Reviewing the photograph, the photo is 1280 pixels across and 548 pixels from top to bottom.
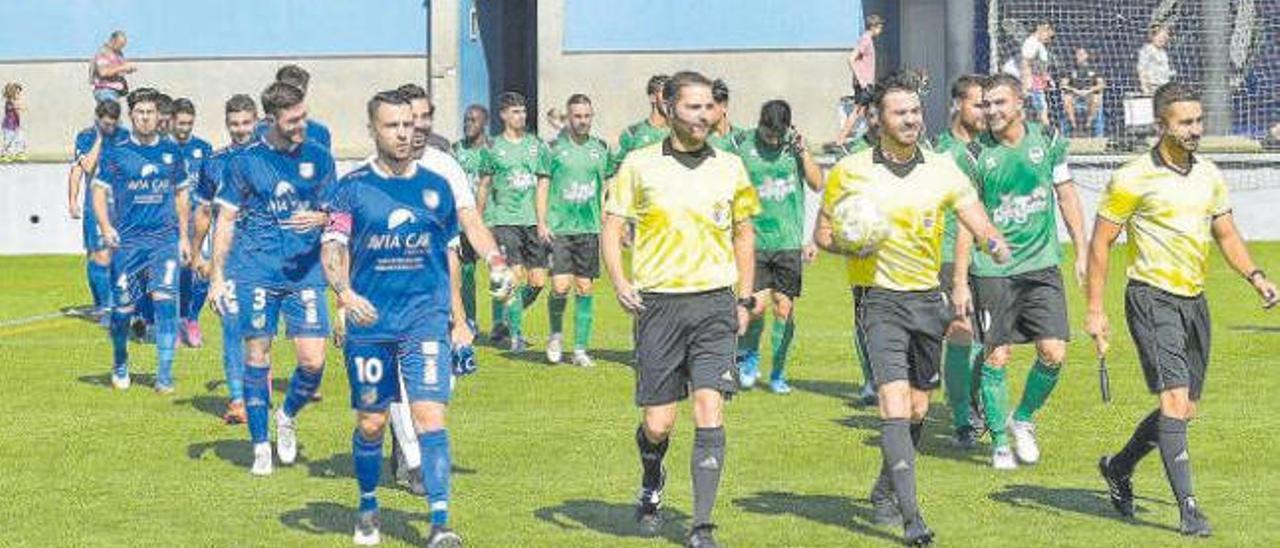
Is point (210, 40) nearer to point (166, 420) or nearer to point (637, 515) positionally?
point (166, 420)

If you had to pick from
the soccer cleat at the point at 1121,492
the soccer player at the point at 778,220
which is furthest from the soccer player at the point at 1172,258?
the soccer player at the point at 778,220

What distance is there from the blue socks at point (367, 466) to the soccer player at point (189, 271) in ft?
25.7

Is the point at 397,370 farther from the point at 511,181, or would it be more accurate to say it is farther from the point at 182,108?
the point at 511,181

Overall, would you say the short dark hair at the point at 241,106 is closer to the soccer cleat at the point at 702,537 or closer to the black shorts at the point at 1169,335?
the soccer cleat at the point at 702,537

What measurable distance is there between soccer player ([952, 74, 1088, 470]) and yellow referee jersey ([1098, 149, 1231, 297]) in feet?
6.45

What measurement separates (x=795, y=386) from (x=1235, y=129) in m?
19.6

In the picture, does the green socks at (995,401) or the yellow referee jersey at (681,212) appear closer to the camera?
the yellow referee jersey at (681,212)

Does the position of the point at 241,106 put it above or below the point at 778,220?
above

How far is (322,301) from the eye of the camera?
43.8 ft

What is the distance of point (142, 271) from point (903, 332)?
9.44 meters

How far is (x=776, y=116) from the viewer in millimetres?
15992

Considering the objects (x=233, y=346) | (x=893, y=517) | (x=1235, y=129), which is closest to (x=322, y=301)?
(x=233, y=346)

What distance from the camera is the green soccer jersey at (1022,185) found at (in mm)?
13023

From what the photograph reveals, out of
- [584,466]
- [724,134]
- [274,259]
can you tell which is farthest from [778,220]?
[274,259]
